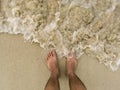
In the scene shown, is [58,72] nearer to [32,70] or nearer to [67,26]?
[32,70]

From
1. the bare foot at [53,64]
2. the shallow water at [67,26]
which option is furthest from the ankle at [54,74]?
the shallow water at [67,26]

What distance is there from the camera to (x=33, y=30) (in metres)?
1.87

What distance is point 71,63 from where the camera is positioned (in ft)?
5.90

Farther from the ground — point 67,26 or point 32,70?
point 67,26

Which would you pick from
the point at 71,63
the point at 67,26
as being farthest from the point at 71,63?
the point at 67,26

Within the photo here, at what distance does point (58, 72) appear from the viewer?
1799 mm

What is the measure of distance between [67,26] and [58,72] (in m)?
0.34

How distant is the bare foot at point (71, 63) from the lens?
70.5 inches

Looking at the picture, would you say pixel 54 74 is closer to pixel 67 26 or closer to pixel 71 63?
pixel 71 63

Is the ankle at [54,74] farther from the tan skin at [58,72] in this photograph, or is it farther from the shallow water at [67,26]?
the shallow water at [67,26]

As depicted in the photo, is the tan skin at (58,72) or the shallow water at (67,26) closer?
the tan skin at (58,72)

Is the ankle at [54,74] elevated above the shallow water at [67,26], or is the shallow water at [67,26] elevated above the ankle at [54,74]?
the shallow water at [67,26]

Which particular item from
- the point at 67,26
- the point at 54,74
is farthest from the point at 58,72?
the point at 67,26

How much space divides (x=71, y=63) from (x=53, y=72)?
5.5 inches
